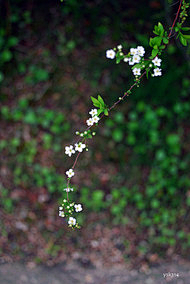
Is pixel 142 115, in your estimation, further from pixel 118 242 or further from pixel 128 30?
pixel 118 242

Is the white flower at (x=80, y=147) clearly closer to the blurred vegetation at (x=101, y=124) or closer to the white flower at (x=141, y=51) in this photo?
the white flower at (x=141, y=51)

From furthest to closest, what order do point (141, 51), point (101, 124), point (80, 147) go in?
point (101, 124), point (80, 147), point (141, 51)

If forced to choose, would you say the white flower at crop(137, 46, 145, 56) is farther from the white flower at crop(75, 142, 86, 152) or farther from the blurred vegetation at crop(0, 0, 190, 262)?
the blurred vegetation at crop(0, 0, 190, 262)

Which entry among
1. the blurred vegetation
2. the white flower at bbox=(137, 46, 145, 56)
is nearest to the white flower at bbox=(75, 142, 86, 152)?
the white flower at bbox=(137, 46, 145, 56)

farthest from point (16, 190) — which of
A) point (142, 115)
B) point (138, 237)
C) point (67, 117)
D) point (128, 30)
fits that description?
point (128, 30)

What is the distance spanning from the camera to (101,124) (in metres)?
3.39

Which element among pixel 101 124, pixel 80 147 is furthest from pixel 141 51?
pixel 101 124

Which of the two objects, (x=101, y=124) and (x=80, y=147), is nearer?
(x=80, y=147)

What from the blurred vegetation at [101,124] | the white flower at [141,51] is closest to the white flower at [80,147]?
the white flower at [141,51]

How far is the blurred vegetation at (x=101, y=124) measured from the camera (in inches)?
130

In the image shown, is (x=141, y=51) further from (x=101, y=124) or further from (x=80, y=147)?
(x=101, y=124)

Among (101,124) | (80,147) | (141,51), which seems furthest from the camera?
(101,124)

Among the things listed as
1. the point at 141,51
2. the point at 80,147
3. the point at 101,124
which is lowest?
the point at 80,147

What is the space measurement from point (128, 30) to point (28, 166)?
2.04m
